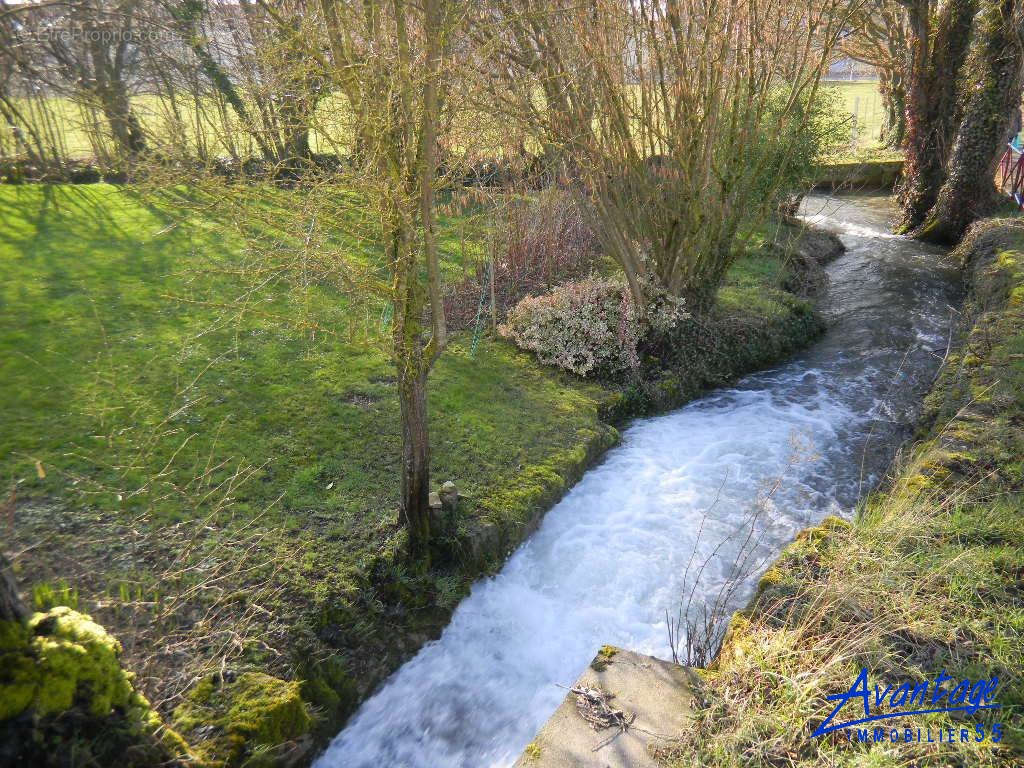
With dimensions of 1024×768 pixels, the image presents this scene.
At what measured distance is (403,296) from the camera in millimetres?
4328

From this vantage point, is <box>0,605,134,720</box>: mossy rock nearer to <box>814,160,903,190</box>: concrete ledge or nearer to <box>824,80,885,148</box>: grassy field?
<box>814,160,903,190</box>: concrete ledge

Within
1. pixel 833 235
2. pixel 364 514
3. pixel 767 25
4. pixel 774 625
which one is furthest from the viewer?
pixel 833 235

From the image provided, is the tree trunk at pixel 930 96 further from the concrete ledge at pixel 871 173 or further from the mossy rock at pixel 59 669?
the mossy rock at pixel 59 669

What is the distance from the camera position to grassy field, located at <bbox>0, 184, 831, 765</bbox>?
4.00 m

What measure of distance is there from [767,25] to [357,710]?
26.1 feet

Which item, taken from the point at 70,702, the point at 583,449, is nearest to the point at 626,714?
the point at 70,702

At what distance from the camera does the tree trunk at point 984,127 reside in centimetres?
1220

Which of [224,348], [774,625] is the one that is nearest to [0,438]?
[224,348]

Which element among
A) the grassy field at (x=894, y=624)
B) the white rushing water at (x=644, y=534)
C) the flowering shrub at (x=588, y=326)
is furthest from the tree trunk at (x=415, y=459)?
→ the flowering shrub at (x=588, y=326)

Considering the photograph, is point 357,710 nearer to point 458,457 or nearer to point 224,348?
point 458,457

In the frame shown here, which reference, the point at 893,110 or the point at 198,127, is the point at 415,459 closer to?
Answer: the point at 198,127

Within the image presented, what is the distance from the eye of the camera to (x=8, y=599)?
2779 mm

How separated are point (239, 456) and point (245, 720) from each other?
2325 millimetres

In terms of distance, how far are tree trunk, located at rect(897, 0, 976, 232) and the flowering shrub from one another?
999cm
